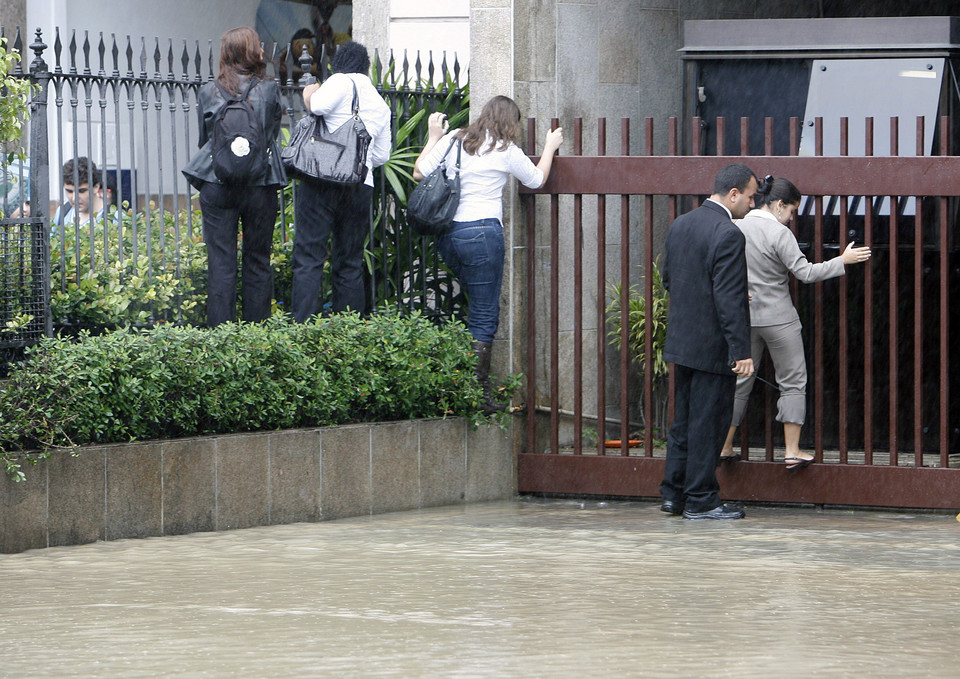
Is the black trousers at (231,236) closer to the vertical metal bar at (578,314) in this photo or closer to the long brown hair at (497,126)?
the long brown hair at (497,126)

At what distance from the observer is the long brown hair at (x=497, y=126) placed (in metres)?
8.59

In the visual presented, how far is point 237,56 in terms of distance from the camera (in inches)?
330

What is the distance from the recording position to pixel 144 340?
7.54 metres

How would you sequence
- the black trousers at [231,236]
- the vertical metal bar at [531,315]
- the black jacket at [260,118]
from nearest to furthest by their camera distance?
1. the black jacket at [260,118]
2. the black trousers at [231,236]
3. the vertical metal bar at [531,315]

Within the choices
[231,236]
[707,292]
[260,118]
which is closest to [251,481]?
[231,236]

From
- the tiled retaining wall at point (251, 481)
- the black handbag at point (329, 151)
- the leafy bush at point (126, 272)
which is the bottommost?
the tiled retaining wall at point (251, 481)

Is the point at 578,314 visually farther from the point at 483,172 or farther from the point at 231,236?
the point at 231,236

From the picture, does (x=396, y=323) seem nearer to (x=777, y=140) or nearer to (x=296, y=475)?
(x=296, y=475)

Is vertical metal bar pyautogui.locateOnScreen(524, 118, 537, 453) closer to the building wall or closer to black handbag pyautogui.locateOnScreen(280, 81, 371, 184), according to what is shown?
black handbag pyautogui.locateOnScreen(280, 81, 371, 184)

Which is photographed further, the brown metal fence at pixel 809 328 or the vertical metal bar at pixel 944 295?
the brown metal fence at pixel 809 328

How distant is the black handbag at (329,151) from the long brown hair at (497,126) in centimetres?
59

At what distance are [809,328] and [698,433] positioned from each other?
69.6 inches

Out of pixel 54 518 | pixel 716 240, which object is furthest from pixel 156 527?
pixel 716 240

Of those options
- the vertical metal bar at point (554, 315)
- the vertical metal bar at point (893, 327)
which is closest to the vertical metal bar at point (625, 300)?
the vertical metal bar at point (554, 315)
